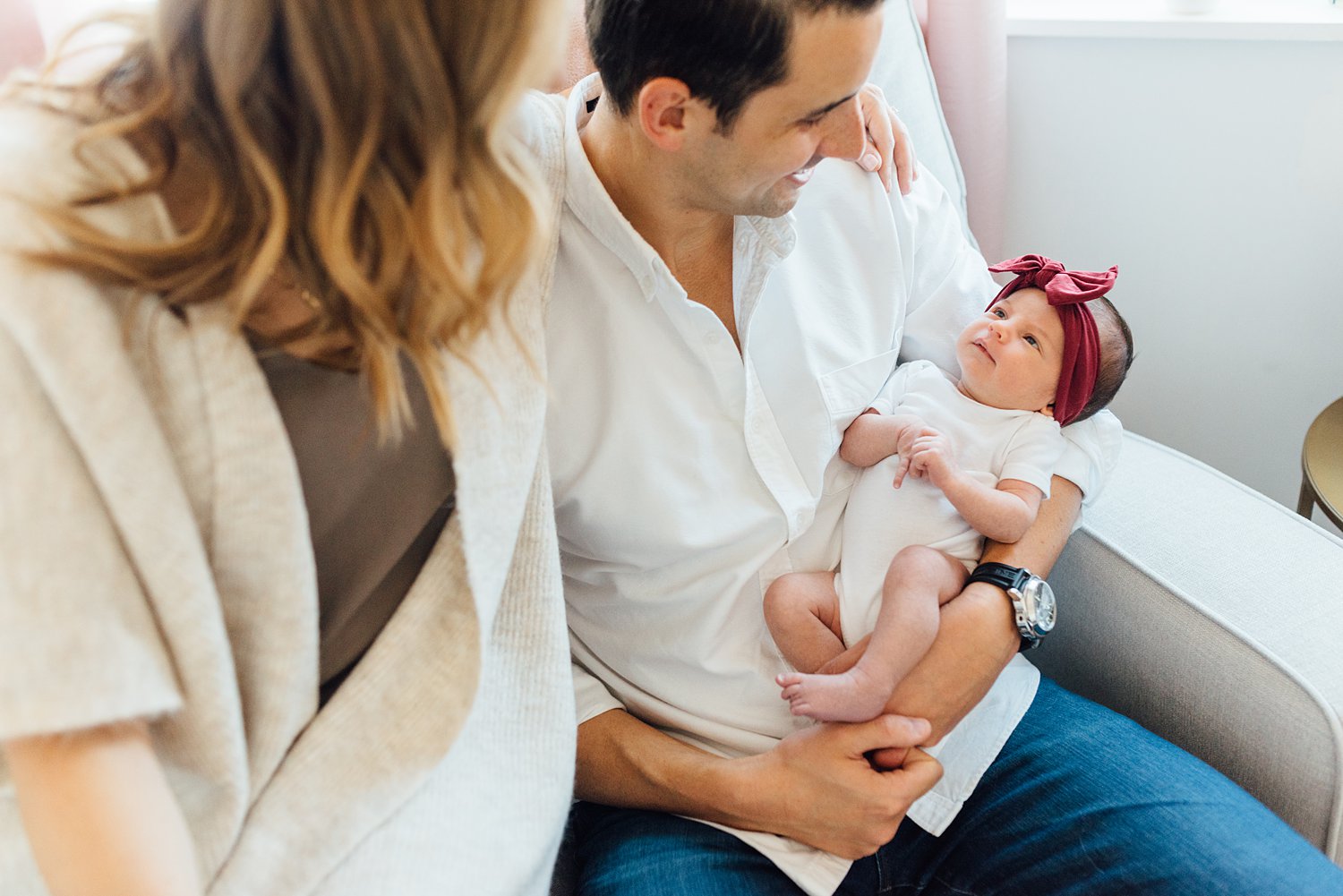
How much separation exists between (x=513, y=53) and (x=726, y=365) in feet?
1.45

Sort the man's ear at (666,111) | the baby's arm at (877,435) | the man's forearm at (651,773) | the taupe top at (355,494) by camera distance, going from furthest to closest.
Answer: the baby's arm at (877,435) < the man's forearm at (651,773) < the man's ear at (666,111) < the taupe top at (355,494)

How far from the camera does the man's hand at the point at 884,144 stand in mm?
1227

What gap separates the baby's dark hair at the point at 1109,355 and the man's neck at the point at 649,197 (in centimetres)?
46

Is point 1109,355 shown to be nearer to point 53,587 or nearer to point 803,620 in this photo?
point 803,620

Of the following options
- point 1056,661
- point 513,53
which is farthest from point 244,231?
point 1056,661

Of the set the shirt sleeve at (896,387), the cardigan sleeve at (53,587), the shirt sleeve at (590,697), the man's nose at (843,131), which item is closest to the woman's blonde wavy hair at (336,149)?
the cardigan sleeve at (53,587)

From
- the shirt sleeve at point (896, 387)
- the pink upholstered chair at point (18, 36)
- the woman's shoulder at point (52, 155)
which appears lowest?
the shirt sleeve at point (896, 387)

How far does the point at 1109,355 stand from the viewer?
1.19 m

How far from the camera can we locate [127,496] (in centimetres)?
70

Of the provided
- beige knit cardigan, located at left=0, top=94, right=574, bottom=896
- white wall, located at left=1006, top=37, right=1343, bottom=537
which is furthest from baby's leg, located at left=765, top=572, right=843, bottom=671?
white wall, located at left=1006, top=37, right=1343, bottom=537

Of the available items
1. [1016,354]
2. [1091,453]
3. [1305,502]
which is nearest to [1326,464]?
[1305,502]

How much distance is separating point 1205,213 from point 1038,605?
1.03m

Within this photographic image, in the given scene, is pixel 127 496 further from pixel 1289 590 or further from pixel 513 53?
pixel 1289 590

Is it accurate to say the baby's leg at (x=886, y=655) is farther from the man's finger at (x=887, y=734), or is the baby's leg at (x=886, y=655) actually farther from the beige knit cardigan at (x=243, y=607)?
the beige knit cardigan at (x=243, y=607)
